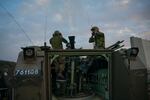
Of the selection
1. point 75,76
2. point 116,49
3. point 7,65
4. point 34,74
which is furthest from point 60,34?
point 7,65

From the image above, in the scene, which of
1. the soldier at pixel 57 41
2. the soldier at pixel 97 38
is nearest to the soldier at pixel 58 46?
the soldier at pixel 57 41

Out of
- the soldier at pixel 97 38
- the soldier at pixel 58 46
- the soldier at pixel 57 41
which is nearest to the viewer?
the soldier at pixel 58 46

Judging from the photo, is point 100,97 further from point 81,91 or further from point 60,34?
point 60,34

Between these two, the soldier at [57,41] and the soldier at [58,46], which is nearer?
the soldier at [58,46]

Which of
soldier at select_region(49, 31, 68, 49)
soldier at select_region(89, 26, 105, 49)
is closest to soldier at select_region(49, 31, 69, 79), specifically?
soldier at select_region(49, 31, 68, 49)

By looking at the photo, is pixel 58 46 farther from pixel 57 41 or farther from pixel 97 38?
pixel 97 38

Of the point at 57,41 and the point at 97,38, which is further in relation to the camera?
the point at 57,41

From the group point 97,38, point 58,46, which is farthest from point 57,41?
point 97,38

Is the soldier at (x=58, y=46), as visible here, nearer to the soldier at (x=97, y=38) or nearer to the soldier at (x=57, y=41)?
the soldier at (x=57, y=41)

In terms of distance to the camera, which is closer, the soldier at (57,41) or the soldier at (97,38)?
the soldier at (97,38)

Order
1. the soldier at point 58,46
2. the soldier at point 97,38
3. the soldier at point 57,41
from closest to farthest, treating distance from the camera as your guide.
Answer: the soldier at point 58,46 < the soldier at point 97,38 < the soldier at point 57,41

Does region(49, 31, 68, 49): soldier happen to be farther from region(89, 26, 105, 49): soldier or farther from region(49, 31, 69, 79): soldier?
region(89, 26, 105, 49): soldier

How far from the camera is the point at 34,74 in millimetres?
6145

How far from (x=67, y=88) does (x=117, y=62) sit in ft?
4.56
